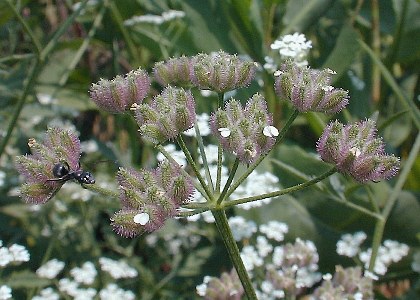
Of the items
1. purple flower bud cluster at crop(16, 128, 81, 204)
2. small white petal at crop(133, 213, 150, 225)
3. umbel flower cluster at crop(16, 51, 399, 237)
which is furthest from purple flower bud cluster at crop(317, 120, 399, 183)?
purple flower bud cluster at crop(16, 128, 81, 204)

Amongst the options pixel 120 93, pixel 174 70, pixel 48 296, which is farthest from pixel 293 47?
pixel 48 296

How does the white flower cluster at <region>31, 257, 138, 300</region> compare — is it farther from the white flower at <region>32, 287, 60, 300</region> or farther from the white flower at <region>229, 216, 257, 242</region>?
the white flower at <region>229, 216, 257, 242</region>

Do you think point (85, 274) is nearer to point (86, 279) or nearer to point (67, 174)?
point (86, 279)

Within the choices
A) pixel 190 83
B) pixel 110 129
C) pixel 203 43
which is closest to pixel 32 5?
pixel 110 129

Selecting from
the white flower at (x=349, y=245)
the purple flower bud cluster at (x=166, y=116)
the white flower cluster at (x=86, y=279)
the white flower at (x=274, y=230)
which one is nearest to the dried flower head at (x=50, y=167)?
the purple flower bud cluster at (x=166, y=116)

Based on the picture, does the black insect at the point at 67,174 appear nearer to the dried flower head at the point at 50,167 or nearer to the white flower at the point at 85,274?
the dried flower head at the point at 50,167

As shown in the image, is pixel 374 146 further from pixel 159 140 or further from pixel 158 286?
pixel 158 286
